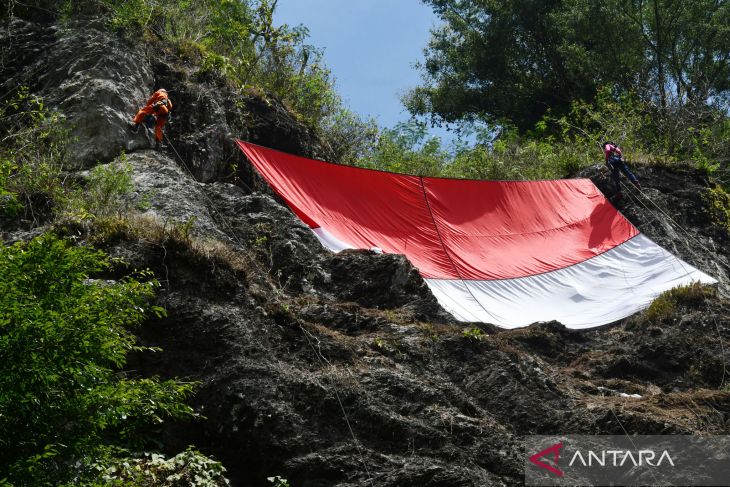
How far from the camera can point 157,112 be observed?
11.5 metres

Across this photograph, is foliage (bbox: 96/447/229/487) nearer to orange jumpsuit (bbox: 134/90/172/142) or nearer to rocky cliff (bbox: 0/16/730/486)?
rocky cliff (bbox: 0/16/730/486)

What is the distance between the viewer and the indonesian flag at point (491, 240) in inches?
488

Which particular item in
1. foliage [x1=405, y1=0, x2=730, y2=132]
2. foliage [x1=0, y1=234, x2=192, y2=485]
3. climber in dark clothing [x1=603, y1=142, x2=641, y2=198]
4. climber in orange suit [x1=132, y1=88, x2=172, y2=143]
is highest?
foliage [x1=405, y1=0, x2=730, y2=132]

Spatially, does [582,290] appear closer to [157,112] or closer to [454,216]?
[454,216]

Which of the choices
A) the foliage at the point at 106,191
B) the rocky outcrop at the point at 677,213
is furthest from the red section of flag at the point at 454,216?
the foliage at the point at 106,191

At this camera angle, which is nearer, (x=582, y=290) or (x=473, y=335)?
(x=473, y=335)

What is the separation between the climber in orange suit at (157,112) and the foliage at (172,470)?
18.1ft

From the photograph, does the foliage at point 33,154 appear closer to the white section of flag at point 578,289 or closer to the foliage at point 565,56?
the white section of flag at point 578,289

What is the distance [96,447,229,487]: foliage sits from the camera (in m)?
6.61

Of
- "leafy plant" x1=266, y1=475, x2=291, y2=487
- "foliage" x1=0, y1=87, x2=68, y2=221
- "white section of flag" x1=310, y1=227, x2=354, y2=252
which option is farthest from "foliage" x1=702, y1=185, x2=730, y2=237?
"leafy plant" x1=266, y1=475, x2=291, y2=487

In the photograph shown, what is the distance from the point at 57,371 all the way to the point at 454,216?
9065mm

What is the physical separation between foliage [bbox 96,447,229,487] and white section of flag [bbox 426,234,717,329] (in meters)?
4.98

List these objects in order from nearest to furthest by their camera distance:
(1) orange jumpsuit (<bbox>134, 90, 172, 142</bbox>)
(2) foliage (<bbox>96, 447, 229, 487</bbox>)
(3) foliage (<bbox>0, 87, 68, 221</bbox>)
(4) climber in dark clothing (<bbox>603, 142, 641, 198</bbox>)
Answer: (2) foliage (<bbox>96, 447, 229, 487</bbox>), (3) foliage (<bbox>0, 87, 68, 221</bbox>), (1) orange jumpsuit (<bbox>134, 90, 172, 142</bbox>), (4) climber in dark clothing (<bbox>603, 142, 641, 198</bbox>)

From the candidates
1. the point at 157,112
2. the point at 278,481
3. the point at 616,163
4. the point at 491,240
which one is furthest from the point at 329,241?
the point at 616,163
